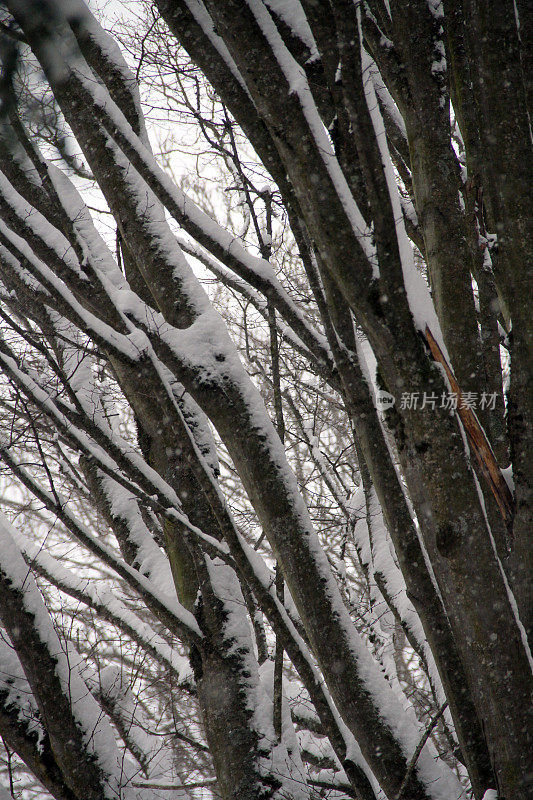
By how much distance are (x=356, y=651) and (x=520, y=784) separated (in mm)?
658

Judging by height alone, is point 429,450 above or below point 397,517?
above

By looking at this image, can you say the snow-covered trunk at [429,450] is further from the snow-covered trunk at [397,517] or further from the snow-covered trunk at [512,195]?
the snow-covered trunk at [512,195]

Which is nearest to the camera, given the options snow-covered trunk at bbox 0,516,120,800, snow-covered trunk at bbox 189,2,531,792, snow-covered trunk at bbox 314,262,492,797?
snow-covered trunk at bbox 189,2,531,792

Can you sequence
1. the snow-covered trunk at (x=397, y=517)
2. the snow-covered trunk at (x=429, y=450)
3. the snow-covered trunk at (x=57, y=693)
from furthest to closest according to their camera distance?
the snow-covered trunk at (x=57, y=693) < the snow-covered trunk at (x=397, y=517) < the snow-covered trunk at (x=429, y=450)

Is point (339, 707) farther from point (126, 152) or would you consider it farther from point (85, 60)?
point (85, 60)

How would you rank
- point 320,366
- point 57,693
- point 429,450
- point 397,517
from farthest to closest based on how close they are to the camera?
point 320,366
point 57,693
point 397,517
point 429,450

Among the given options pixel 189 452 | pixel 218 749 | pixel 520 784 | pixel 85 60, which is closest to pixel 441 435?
pixel 520 784

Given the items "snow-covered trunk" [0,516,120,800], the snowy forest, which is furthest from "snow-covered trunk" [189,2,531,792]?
"snow-covered trunk" [0,516,120,800]

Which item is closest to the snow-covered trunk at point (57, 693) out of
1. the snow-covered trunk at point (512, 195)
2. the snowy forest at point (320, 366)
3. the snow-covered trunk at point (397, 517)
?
the snowy forest at point (320, 366)

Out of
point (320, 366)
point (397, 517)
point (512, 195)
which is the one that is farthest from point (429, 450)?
point (320, 366)

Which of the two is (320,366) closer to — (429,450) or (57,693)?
(429,450)

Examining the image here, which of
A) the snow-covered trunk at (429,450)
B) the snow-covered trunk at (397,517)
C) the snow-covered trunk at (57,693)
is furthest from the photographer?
the snow-covered trunk at (57,693)

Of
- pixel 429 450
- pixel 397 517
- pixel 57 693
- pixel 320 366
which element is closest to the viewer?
pixel 429 450

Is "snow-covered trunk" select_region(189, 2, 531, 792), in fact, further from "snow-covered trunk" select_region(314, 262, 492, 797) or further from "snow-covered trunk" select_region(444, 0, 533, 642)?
"snow-covered trunk" select_region(444, 0, 533, 642)
